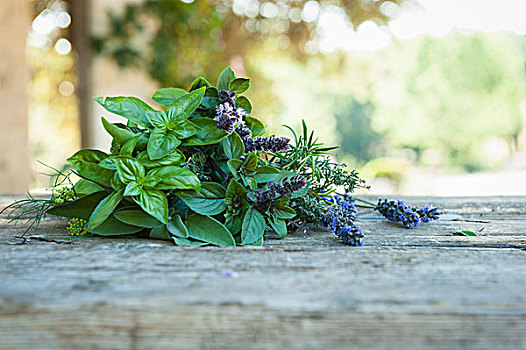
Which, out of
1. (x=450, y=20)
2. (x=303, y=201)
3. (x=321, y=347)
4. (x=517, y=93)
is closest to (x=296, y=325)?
(x=321, y=347)

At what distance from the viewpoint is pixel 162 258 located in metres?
0.46

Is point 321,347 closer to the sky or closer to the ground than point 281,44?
closer to the ground

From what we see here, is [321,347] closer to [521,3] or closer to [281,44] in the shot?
[281,44]

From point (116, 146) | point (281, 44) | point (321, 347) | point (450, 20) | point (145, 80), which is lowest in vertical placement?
point (321, 347)

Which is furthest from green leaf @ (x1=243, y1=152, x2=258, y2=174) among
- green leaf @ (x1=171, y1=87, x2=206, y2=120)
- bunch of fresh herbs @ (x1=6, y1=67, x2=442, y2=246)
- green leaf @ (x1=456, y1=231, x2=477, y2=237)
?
green leaf @ (x1=456, y1=231, x2=477, y2=237)

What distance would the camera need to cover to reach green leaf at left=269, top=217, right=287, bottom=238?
0.62m

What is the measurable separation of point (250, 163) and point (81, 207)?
0.83 ft

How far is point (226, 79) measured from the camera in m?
0.67

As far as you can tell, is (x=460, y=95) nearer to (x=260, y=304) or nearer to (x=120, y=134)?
(x=120, y=134)

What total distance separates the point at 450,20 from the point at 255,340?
10004 millimetres

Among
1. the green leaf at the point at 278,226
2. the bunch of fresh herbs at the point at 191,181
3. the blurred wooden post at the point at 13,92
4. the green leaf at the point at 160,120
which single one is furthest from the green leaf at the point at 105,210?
the blurred wooden post at the point at 13,92

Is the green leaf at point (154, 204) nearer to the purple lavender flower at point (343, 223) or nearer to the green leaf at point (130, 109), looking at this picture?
the green leaf at point (130, 109)

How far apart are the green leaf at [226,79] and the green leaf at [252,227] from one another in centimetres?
21

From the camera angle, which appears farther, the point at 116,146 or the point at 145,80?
the point at 145,80
